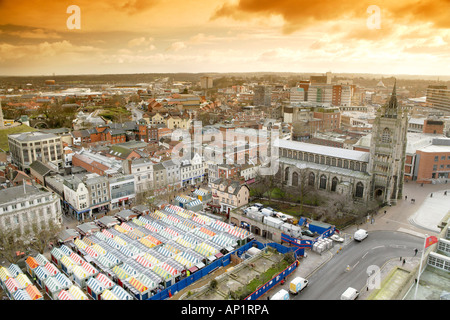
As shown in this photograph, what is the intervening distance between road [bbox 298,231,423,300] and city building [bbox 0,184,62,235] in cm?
1712

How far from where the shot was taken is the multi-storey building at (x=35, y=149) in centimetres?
3650

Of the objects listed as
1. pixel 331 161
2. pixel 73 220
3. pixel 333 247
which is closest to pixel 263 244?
pixel 333 247

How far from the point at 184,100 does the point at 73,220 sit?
2381 inches

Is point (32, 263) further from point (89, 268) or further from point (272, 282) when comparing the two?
point (272, 282)

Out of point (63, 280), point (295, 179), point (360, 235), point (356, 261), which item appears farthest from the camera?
point (295, 179)

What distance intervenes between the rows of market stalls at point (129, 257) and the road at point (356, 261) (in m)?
5.62

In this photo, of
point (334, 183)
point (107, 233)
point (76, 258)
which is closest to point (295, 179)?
point (334, 183)

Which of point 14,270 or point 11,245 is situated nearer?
point 14,270

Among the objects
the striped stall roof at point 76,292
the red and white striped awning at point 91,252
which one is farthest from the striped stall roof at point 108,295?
the red and white striped awning at point 91,252

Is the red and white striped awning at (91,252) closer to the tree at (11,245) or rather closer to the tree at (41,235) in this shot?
the tree at (41,235)

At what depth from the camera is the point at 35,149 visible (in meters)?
36.8

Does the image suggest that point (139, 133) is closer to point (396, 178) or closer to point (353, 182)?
point (353, 182)

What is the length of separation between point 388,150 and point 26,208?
94.2 feet

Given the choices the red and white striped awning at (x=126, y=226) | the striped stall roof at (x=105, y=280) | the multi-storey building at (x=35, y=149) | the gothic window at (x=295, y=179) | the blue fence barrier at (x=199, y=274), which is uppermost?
the multi-storey building at (x=35, y=149)
